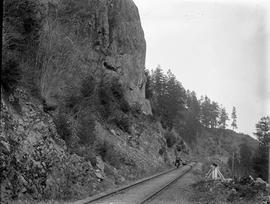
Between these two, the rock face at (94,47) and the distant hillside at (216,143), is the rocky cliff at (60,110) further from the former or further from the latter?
the distant hillside at (216,143)

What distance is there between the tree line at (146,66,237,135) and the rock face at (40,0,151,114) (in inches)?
469

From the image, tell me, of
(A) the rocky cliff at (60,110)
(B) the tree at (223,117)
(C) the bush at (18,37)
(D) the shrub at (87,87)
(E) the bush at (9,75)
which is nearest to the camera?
(A) the rocky cliff at (60,110)

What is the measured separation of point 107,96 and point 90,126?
11.6 m

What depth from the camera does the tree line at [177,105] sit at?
70.2m

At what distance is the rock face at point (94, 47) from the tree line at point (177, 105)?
39.1ft

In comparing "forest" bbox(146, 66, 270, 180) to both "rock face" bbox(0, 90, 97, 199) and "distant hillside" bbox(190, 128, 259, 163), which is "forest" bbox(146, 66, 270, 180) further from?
"rock face" bbox(0, 90, 97, 199)

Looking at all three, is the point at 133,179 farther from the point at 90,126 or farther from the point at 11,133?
the point at 11,133

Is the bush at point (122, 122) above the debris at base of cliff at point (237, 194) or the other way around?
above

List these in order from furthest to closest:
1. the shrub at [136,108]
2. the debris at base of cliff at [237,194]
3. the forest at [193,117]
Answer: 1. the forest at [193,117]
2. the shrub at [136,108]
3. the debris at base of cliff at [237,194]

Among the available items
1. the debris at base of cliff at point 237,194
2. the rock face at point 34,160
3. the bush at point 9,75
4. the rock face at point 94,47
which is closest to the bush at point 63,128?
the rock face at point 34,160

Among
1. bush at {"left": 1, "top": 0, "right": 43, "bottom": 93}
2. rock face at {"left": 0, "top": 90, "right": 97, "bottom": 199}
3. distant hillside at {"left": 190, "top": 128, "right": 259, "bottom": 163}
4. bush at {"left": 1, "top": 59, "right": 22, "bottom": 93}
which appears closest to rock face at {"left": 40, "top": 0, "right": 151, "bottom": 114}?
bush at {"left": 1, "top": 0, "right": 43, "bottom": 93}

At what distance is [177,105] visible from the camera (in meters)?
78.8

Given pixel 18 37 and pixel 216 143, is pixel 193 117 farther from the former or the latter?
pixel 18 37

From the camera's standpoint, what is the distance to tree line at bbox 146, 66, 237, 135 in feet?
230
